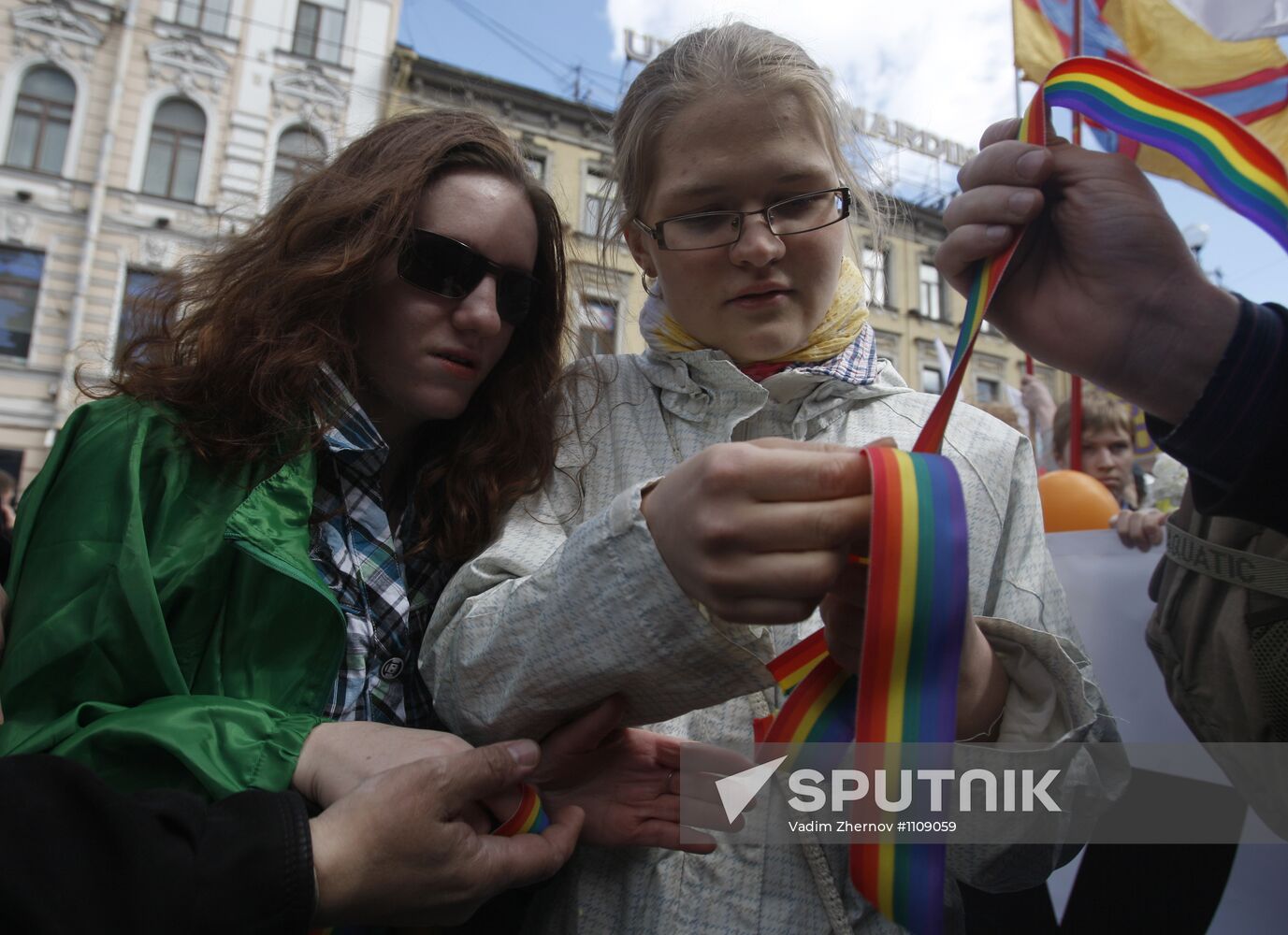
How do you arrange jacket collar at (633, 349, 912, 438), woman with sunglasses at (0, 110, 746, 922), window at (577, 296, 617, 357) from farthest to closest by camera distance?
window at (577, 296, 617, 357) → jacket collar at (633, 349, 912, 438) → woman with sunglasses at (0, 110, 746, 922)

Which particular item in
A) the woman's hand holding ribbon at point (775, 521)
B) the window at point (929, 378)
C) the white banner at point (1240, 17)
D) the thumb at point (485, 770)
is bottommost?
the thumb at point (485, 770)

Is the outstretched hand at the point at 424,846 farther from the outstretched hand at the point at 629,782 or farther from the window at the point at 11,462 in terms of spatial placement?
the window at the point at 11,462

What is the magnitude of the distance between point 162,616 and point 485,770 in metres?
0.50

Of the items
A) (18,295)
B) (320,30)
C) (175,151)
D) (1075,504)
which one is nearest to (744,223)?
(1075,504)

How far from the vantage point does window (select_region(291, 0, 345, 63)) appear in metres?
14.5

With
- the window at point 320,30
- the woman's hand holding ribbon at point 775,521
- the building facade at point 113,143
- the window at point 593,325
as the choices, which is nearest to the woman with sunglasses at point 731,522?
the woman's hand holding ribbon at point 775,521

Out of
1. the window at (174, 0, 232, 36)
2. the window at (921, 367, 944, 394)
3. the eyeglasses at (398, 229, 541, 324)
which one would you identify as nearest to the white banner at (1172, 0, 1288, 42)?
the eyeglasses at (398, 229, 541, 324)

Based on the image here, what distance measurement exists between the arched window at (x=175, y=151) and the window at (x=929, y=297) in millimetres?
15255

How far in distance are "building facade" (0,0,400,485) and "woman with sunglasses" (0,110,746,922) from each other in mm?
12552

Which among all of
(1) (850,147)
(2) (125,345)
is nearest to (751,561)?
(1) (850,147)

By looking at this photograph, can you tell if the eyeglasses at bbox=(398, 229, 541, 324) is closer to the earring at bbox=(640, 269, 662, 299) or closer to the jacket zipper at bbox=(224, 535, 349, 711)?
the earring at bbox=(640, 269, 662, 299)

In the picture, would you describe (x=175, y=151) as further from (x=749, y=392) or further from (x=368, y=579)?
(x=749, y=392)

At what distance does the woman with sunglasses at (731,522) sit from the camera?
2.47 feet

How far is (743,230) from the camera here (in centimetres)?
125
